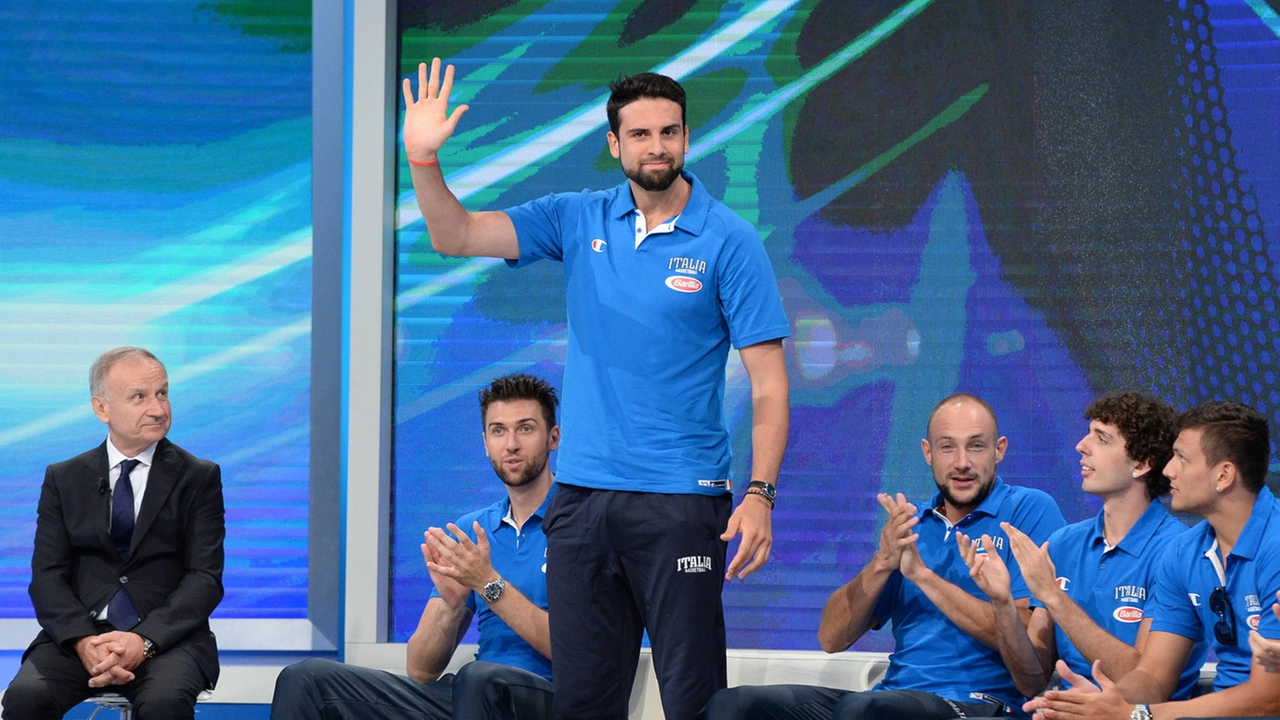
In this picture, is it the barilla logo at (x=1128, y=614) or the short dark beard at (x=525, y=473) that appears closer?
the barilla logo at (x=1128, y=614)

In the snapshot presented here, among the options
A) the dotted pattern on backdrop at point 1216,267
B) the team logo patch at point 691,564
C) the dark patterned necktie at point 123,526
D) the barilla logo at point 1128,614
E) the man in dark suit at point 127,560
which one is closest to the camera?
the team logo patch at point 691,564

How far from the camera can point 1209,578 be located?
2.96m

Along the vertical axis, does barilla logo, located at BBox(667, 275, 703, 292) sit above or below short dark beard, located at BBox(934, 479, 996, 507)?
above

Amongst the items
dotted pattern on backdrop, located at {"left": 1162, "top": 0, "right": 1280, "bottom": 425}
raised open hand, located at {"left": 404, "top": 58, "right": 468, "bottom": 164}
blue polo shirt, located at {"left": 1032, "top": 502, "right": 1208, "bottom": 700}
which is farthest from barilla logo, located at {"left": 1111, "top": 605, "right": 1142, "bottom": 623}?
raised open hand, located at {"left": 404, "top": 58, "right": 468, "bottom": 164}

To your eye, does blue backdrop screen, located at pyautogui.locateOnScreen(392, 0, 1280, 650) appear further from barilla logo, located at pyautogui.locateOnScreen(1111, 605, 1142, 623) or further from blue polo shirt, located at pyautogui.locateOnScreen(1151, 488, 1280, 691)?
blue polo shirt, located at pyautogui.locateOnScreen(1151, 488, 1280, 691)

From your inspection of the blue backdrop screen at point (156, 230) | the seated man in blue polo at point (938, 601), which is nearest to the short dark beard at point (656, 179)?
the seated man in blue polo at point (938, 601)

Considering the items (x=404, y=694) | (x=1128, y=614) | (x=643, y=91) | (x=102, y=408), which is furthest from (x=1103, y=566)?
(x=102, y=408)

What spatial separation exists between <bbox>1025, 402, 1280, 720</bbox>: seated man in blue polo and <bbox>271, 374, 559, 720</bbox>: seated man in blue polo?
143cm

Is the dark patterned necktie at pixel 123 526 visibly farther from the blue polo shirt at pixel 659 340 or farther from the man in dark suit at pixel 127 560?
the blue polo shirt at pixel 659 340

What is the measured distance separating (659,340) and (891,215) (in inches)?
69.5

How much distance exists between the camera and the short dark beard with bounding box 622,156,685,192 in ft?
9.04

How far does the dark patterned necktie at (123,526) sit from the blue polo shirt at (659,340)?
5.04ft

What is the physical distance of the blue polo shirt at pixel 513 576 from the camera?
3.54m

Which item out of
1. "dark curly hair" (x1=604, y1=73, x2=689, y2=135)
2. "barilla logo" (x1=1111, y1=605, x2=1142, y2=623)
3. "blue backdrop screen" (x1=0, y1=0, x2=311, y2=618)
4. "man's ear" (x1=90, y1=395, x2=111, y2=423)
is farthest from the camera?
"blue backdrop screen" (x1=0, y1=0, x2=311, y2=618)
